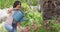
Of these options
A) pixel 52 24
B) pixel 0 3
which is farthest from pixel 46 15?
pixel 0 3

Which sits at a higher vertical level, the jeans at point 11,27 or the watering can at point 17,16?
the watering can at point 17,16

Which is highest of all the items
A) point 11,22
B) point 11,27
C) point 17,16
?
point 17,16

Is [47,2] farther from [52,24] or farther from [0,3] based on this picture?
[0,3]

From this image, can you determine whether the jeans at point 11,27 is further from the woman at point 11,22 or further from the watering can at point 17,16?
the watering can at point 17,16

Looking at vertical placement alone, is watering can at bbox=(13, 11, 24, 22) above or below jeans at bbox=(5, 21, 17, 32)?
above

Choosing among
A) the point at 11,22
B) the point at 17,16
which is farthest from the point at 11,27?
the point at 17,16

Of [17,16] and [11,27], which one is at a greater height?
[17,16]

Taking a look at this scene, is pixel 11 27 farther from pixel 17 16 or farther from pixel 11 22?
pixel 17 16

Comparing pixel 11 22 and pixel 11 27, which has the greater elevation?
pixel 11 22

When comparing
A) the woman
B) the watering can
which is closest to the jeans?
the woman

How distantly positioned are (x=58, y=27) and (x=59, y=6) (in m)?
1.94

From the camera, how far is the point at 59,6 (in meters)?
10.4

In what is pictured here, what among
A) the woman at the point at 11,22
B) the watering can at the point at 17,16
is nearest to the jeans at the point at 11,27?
the woman at the point at 11,22

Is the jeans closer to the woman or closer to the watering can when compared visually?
the woman
